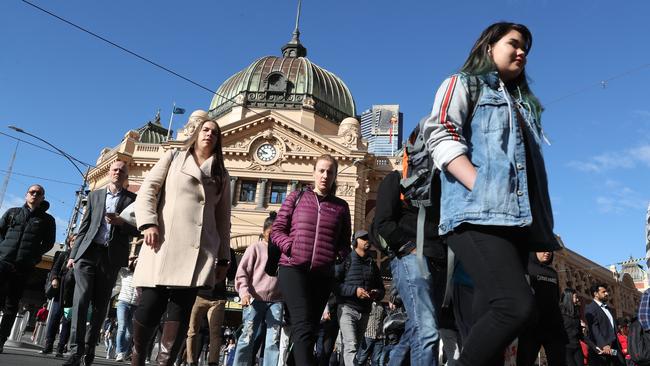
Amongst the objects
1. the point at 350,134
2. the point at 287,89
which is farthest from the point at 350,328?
the point at 287,89

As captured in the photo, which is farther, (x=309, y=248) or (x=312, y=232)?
(x=312, y=232)

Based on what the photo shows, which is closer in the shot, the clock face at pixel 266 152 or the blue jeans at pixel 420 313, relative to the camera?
the blue jeans at pixel 420 313

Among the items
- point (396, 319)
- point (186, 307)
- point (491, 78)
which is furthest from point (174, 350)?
point (396, 319)

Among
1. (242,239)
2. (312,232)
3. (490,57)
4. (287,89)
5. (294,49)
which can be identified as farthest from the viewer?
(294,49)

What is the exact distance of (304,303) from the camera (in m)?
4.43

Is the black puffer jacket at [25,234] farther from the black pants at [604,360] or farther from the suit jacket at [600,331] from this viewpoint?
the black pants at [604,360]

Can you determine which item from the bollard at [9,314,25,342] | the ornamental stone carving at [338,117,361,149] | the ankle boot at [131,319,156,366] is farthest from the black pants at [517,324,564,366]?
the ornamental stone carving at [338,117,361,149]

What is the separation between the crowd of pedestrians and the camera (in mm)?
2467

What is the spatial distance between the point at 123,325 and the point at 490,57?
26.0 ft

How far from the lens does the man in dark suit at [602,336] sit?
8484mm

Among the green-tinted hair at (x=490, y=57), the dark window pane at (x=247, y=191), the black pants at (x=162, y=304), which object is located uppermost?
the dark window pane at (x=247, y=191)

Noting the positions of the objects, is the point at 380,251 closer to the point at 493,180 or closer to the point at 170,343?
the point at 170,343

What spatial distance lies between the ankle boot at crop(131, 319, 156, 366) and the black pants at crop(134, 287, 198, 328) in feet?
0.11

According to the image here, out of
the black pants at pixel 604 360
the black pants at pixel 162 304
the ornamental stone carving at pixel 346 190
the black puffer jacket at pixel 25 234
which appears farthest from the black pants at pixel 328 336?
the ornamental stone carving at pixel 346 190
